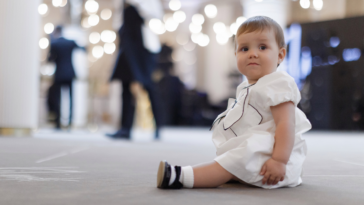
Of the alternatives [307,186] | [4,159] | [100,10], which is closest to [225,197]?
[307,186]

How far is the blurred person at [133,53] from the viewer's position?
10.8ft

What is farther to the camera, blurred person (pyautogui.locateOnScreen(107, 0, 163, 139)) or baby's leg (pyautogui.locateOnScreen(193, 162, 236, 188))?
blurred person (pyautogui.locateOnScreen(107, 0, 163, 139))

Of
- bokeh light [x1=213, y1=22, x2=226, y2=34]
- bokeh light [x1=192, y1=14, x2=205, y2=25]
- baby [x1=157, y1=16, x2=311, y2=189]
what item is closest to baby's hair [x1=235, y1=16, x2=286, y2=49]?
baby [x1=157, y1=16, x2=311, y2=189]

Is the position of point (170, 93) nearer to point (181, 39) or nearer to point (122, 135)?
point (181, 39)

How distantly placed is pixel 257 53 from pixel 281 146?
29 centimetres

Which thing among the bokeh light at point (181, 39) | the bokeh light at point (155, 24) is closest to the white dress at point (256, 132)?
the bokeh light at point (155, 24)

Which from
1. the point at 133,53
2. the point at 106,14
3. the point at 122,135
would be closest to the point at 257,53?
the point at 133,53

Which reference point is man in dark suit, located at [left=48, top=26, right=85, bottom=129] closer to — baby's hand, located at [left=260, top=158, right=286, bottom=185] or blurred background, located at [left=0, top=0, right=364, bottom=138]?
blurred background, located at [left=0, top=0, right=364, bottom=138]

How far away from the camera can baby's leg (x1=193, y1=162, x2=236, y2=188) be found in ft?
3.30

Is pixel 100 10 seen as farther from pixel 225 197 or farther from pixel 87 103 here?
pixel 225 197

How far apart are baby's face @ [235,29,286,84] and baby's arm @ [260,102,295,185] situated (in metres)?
0.15

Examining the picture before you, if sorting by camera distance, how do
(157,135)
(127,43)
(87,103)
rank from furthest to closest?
(87,103), (157,135), (127,43)

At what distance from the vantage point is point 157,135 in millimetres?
3709

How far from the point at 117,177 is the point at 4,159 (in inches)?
29.9
